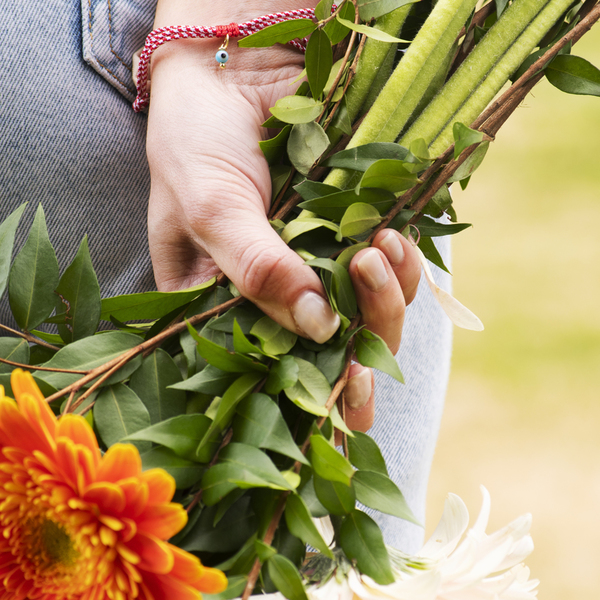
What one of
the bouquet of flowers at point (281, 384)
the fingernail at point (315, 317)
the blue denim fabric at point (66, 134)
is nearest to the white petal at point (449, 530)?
the bouquet of flowers at point (281, 384)

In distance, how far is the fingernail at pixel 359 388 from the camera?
325 millimetres

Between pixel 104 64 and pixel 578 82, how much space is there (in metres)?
0.32

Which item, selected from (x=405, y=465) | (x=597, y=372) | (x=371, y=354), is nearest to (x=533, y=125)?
(x=597, y=372)

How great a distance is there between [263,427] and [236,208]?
5.2 inches

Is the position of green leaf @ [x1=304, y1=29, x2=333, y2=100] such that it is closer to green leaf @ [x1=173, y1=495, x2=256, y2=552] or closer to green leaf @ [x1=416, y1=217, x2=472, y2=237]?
green leaf @ [x1=416, y1=217, x2=472, y2=237]

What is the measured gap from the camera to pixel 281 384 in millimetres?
244

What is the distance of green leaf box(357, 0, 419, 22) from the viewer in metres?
0.29

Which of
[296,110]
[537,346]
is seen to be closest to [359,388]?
[296,110]

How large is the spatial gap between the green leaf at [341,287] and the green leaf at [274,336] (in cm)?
3

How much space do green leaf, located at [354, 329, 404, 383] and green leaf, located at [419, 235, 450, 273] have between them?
0.09m

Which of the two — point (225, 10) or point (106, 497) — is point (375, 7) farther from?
point (106, 497)

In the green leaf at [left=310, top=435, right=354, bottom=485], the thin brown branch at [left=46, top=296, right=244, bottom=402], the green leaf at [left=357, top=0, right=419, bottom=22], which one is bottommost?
the thin brown branch at [left=46, top=296, right=244, bottom=402]

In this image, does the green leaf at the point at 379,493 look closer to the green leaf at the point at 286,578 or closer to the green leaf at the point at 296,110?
the green leaf at the point at 286,578

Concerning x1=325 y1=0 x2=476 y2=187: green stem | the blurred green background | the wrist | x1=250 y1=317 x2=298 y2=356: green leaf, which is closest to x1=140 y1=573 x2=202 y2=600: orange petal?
x1=250 y1=317 x2=298 y2=356: green leaf
